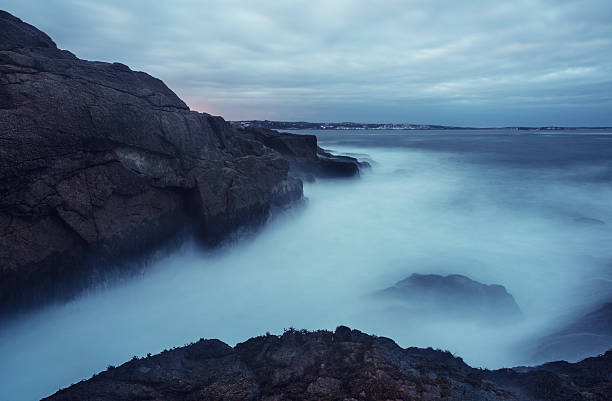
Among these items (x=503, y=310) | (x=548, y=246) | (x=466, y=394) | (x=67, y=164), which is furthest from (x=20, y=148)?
(x=548, y=246)

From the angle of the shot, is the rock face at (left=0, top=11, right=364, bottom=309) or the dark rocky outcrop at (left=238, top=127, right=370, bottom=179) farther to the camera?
the dark rocky outcrop at (left=238, top=127, right=370, bottom=179)

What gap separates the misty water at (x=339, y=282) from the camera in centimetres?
927

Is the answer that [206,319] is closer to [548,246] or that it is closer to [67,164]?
[67,164]

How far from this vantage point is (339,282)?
1338cm

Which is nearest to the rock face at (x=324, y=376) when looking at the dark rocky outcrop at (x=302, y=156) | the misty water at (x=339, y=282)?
the misty water at (x=339, y=282)

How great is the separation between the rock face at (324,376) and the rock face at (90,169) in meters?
4.89

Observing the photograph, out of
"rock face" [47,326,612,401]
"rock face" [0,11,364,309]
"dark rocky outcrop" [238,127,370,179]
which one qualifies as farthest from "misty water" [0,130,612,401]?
"dark rocky outcrop" [238,127,370,179]

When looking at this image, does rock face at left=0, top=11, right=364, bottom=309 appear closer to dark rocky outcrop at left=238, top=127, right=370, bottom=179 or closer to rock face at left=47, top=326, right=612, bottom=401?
rock face at left=47, top=326, right=612, bottom=401

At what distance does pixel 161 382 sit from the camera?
19.5 feet

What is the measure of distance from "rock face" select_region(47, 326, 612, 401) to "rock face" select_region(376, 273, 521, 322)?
135 inches

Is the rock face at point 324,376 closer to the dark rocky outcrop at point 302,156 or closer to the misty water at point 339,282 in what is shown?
the misty water at point 339,282

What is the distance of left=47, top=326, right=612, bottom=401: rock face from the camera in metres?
5.48

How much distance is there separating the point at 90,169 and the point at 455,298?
11.6 meters

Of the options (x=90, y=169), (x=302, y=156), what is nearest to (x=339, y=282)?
(x=90, y=169)
